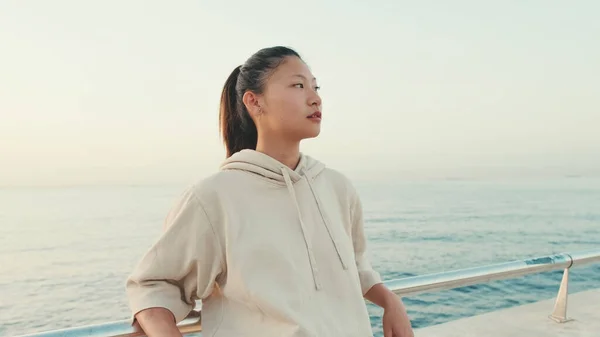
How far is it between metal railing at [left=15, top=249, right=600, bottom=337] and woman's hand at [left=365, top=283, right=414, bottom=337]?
9 cm

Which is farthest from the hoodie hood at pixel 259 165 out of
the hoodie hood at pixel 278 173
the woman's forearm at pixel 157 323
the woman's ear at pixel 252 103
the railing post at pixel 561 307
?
the railing post at pixel 561 307

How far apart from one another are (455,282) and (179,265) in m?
1.01

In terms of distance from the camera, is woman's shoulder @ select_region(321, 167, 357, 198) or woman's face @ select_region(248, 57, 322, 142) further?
woman's shoulder @ select_region(321, 167, 357, 198)

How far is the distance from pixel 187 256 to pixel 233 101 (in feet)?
1.63

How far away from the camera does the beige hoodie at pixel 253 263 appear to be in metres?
1.03

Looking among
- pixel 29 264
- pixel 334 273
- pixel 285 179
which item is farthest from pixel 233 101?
pixel 29 264

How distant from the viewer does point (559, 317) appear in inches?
95.6

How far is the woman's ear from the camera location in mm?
1231

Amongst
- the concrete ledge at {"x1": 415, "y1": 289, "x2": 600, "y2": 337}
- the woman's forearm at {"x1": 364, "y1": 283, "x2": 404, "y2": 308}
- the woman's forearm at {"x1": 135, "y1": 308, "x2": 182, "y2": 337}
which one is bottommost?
the concrete ledge at {"x1": 415, "y1": 289, "x2": 600, "y2": 337}

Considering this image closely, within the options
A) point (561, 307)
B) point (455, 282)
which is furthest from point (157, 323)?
point (561, 307)

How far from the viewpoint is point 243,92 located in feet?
4.20

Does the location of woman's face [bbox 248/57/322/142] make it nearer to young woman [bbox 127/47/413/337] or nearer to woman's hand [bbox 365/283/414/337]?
young woman [bbox 127/47/413/337]

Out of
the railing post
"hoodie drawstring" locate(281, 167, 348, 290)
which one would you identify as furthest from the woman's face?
the railing post

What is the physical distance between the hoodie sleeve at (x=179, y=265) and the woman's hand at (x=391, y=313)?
49cm
